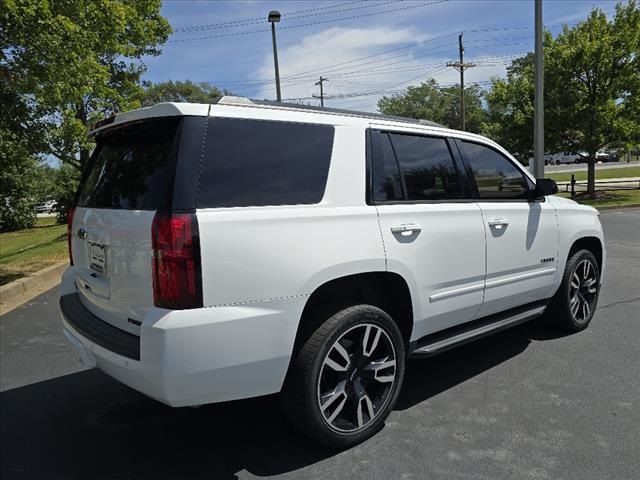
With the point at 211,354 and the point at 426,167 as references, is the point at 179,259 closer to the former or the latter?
the point at 211,354

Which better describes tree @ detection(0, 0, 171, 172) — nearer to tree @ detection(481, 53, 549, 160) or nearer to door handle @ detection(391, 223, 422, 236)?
door handle @ detection(391, 223, 422, 236)

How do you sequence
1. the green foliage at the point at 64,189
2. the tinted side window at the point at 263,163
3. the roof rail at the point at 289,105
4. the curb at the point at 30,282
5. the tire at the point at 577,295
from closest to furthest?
the tinted side window at the point at 263,163
the roof rail at the point at 289,105
the tire at the point at 577,295
the curb at the point at 30,282
the green foliage at the point at 64,189

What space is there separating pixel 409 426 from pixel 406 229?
1.23 meters

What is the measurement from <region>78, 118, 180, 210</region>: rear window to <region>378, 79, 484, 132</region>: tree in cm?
7692

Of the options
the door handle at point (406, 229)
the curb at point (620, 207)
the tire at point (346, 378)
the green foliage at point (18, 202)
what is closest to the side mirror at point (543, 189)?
the door handle at point (406, 229)

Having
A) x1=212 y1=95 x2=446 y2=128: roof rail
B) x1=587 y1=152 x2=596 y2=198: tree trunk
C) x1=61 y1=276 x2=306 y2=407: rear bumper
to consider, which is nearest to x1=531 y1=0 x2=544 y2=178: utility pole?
x1=587 y1=152 x2=596 y2=198: tree trunk

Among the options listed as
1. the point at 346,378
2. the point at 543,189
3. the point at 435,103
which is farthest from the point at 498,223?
the point at 435,103

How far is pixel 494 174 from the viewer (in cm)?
430

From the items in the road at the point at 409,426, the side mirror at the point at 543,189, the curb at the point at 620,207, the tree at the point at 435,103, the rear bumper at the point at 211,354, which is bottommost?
the road at the point at 409,426

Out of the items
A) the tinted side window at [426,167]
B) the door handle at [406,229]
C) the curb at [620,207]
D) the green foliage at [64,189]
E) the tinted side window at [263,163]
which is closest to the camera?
the tinted side window at [263,163]

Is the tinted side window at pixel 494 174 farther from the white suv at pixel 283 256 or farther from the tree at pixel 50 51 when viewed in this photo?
the tree at pixel 50 51

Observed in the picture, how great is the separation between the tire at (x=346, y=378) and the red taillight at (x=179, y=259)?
2.38ft

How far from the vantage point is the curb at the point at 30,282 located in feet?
25.3

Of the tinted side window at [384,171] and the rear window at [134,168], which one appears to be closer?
the rear window at [134,168]
